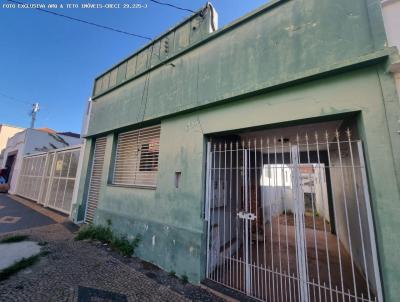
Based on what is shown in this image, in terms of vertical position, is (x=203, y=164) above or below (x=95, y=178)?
above

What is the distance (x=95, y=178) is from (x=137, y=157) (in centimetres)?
262

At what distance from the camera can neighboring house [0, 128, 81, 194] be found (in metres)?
15.9

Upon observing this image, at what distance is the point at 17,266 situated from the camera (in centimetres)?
377

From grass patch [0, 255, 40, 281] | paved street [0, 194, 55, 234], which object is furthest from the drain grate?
paved street [0, 194, 55, 234]

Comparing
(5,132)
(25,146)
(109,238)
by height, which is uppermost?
(5,132)

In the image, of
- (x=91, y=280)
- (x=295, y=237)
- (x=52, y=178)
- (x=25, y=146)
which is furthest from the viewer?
(x=25, y=146)

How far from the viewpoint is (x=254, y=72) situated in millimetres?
3510

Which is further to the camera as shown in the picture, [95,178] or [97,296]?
[95,178]

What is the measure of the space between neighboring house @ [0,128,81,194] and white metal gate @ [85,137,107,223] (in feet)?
34.7

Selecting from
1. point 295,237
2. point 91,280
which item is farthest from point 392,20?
point 91,280

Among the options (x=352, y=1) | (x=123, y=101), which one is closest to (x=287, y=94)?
(x=352, y=1)

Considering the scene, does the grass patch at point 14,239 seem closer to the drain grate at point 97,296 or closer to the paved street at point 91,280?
the paved street at point 91,280

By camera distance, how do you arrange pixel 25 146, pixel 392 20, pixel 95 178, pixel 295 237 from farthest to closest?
pixel 25 146 → pixel 95 178 → pixel 295 237 → pixel 392 20

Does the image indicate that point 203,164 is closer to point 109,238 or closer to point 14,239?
point 109,238
